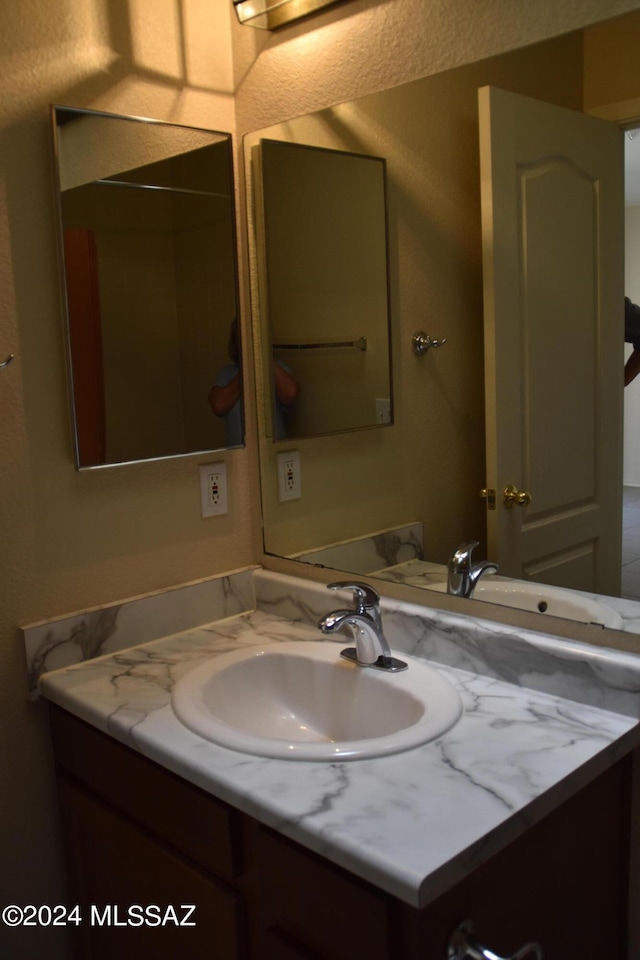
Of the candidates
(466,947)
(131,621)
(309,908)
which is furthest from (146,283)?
(466,947)

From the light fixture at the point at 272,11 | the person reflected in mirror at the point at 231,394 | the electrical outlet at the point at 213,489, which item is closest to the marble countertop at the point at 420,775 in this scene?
the electrical outlet at the point at 213,489

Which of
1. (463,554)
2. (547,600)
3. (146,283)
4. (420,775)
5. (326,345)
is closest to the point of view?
(420,775)

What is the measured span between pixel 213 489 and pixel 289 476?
0.55 ft

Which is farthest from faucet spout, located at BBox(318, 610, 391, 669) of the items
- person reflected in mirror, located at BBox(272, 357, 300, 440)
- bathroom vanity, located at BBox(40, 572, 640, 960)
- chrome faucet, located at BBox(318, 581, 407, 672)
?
person reflected in mirror, located at BBox(272, 357, 300, 440)

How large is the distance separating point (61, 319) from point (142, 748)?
0.79 meters

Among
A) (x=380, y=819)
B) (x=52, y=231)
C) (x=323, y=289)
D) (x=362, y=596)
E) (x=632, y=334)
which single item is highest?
(x=52, y=231)

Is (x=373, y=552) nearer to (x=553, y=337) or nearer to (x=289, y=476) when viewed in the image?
(x=289, y=476)

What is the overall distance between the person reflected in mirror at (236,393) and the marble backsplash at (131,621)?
0.32m

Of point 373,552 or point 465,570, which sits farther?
point 373,552

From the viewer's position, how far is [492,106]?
4.60 ft

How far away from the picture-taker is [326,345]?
1785 mm

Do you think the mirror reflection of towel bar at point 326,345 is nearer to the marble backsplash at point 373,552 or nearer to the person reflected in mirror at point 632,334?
the marble backsplash at point 373,552

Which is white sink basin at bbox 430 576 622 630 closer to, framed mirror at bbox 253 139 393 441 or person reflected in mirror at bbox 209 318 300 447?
framed mirror at bbox 253 139 393 441

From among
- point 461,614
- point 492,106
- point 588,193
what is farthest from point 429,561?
point 492,106
